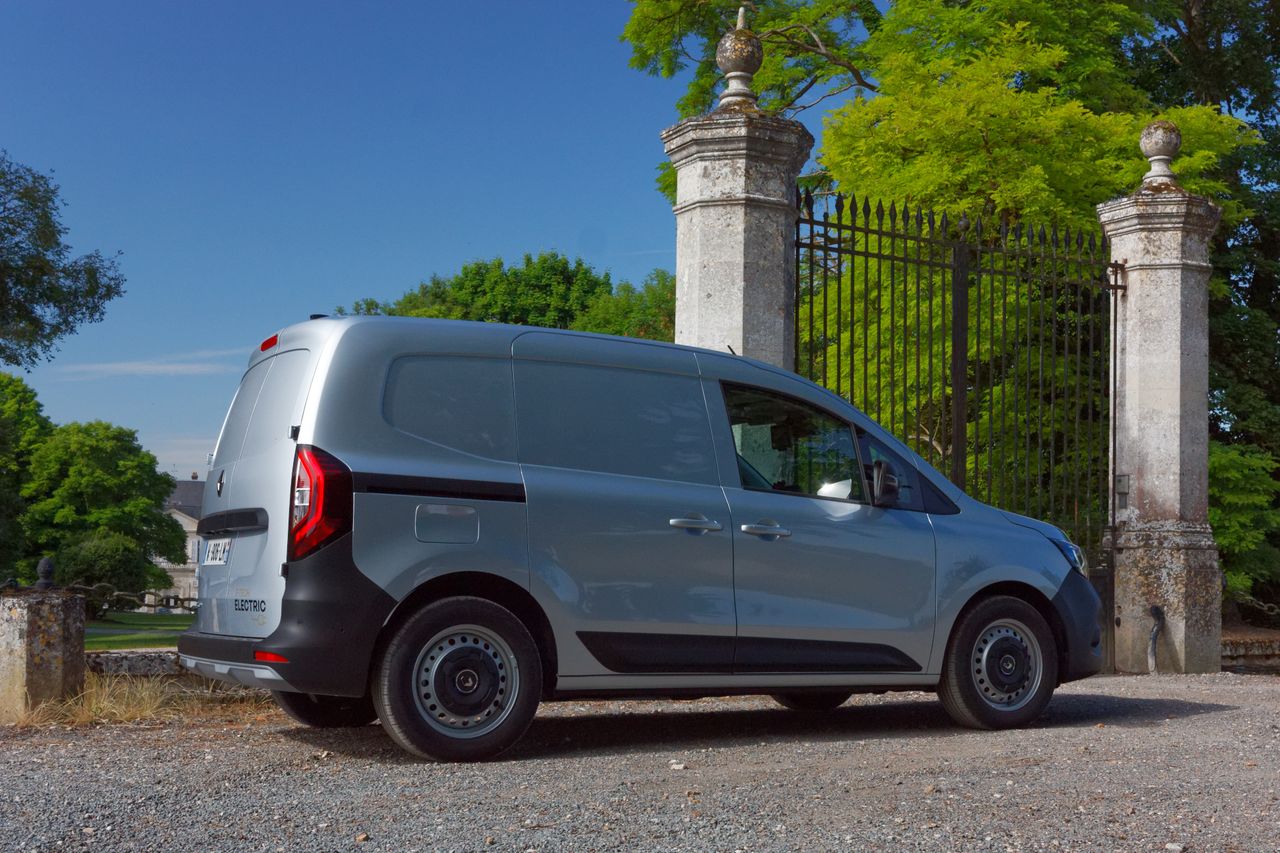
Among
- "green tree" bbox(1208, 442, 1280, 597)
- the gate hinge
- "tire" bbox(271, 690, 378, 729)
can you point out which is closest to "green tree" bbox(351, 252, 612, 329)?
"green tree" bbox(1208, 442, 1280, 597)

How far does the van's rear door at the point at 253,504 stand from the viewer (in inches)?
212

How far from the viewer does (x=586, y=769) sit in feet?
17.7

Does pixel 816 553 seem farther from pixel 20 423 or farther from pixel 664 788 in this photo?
pixel 20 423

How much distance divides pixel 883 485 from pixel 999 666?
1179 millimetres

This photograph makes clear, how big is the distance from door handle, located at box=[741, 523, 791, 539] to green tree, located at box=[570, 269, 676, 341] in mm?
33042

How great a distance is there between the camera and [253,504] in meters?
5.58

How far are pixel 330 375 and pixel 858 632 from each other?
2.83 meters

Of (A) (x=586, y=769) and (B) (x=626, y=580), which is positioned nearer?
(A) (x=586, y=769)

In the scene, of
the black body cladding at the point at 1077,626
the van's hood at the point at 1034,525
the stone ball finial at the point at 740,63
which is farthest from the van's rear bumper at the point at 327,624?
the stone ball finial at the point at 740,63

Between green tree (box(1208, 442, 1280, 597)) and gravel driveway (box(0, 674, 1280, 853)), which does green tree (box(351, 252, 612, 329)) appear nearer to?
green tree (box(1208, 442, 1280, 597))

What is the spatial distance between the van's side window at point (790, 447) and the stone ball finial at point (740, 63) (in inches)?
135

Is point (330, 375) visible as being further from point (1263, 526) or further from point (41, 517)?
point (41, 517)

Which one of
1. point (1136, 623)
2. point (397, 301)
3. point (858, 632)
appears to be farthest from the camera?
point (397, 301)

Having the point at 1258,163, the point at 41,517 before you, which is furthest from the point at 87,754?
the point at 41,517
